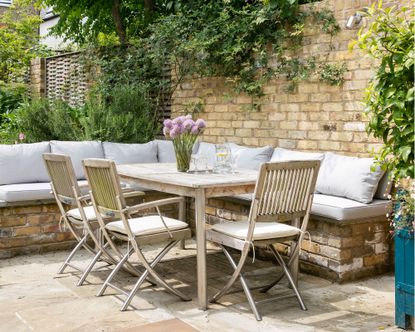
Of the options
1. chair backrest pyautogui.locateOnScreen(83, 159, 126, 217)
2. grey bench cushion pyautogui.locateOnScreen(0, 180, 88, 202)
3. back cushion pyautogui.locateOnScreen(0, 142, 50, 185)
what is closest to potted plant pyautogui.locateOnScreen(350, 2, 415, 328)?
chair backrest pyautogui.locateOnScreen(83, 159, 126, 217)

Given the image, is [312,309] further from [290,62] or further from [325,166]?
[290,62]

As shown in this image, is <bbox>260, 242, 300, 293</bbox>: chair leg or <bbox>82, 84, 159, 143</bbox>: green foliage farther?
<bbox>82, 84, 159, 143</bbox>: green foliage

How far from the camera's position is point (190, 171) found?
4551 millimetres

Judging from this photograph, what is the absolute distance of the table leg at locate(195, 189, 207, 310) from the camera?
365 cm

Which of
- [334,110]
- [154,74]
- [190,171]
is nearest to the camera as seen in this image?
[190,171]

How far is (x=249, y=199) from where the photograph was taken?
5086mm

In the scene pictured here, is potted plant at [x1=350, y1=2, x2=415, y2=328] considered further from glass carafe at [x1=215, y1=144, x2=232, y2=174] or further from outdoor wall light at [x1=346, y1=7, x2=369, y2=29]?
outdoor wall light at [x1=346, y1=7, x2=369, y2=29]

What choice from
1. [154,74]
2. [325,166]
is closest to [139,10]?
[154,74]

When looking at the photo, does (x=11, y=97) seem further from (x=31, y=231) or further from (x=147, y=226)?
(x=147, y=226)

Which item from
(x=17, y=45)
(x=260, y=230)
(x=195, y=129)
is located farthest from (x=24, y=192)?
(x=17, y=45)

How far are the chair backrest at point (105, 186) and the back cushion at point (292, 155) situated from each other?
2046 millimetres

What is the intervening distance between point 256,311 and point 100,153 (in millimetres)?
3207

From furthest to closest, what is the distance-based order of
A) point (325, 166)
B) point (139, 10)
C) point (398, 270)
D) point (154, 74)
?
point (139, 10) → point (154, 74) → point (325, 166) → point (398, 270)

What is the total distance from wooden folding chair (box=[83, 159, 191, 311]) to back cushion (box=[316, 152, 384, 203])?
4.85ft
